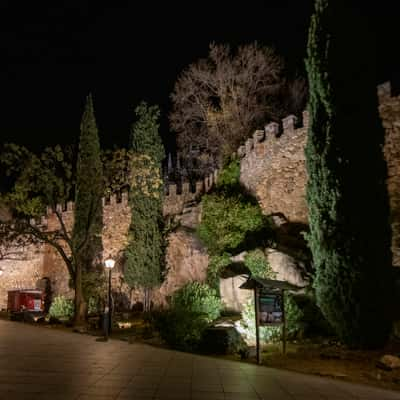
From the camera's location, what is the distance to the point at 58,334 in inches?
541

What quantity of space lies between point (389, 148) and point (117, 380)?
11.9 meters

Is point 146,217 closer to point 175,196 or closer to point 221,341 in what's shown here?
point 175,196

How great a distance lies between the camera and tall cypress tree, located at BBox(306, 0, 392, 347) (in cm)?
1035

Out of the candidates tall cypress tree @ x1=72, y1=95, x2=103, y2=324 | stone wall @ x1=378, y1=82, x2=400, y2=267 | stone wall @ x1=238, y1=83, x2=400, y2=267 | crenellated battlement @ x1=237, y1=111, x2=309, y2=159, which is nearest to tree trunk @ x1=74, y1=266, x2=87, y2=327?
tall cypress tree @ x1=72, y1=95, x2=103, y2=324

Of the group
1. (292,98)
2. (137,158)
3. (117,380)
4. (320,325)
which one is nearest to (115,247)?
(137,158)

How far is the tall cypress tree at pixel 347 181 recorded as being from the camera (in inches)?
408

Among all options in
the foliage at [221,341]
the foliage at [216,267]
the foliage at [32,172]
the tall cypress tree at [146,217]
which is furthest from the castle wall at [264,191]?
the foliage at [221,341]

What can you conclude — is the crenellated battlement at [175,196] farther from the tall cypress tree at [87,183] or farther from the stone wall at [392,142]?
the stone wall at [392,142]

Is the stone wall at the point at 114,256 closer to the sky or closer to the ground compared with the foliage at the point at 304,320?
closer to the sky

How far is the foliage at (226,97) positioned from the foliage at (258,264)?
8.95 m

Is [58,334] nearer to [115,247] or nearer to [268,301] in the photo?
[268,301]

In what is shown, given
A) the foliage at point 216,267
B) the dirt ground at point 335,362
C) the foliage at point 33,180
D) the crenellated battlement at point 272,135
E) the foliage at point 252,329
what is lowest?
the dirt ground at point 335,362

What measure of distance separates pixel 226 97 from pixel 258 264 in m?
11.9

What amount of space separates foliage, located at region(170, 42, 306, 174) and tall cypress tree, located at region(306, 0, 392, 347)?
11827 mm
